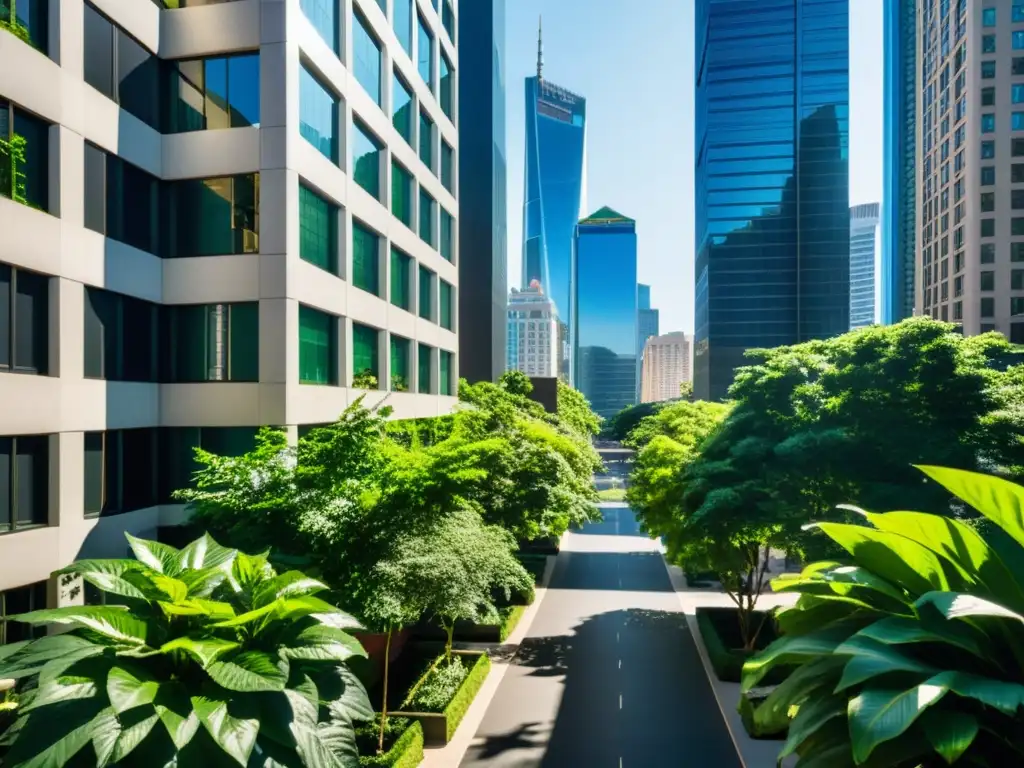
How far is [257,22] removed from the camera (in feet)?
63.6

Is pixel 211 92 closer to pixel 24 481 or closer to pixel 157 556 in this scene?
pixel 24 481

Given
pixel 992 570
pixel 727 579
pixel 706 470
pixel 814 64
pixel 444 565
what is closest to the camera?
pixel 992 570

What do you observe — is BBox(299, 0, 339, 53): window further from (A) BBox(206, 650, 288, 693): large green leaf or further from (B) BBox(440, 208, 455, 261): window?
(A) BBox(206, 650, 288, 693): large green leaf

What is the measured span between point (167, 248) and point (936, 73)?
92827 millimetres

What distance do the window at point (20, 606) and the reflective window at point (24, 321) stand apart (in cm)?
480

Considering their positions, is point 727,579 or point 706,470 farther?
point 727,579

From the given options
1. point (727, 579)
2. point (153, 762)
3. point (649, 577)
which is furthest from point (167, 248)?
point (649, 577)

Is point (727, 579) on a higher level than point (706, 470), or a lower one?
lower

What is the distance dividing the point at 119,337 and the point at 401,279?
15109mm

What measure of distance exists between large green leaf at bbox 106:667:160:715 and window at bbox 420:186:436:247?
31.2 meters

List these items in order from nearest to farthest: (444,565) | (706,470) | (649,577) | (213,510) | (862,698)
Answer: (862,698)
(444,565)
(213,510)
(706,470)
(649,577)

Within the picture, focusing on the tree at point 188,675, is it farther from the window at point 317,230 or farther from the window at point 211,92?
the window at point 211,92

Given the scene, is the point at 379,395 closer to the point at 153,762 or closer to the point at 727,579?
the point at 727,579

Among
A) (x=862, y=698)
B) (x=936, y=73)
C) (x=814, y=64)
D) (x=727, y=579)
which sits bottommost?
(x=727, y=579)
